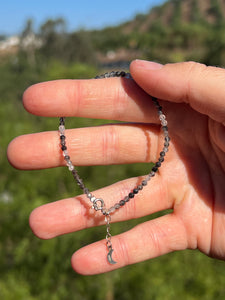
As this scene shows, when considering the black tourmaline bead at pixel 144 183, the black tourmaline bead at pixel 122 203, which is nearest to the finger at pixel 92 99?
the black tourmaline bead at pixel 144 183

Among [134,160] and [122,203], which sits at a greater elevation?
[134,160]

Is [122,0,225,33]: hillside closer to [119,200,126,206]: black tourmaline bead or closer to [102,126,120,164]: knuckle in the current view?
[102,126,120,164]: knuckle

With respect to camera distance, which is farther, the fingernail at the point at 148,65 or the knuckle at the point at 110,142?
the knuckle at the point at 110,142

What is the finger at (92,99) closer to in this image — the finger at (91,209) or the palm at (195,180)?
the palm at (195,180)

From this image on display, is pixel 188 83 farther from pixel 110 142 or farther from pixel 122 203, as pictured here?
pixel 122 203

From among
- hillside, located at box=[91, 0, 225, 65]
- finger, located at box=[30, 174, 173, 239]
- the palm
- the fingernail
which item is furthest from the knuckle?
Result: hillside, located at box=[91, 0, 225, 65]

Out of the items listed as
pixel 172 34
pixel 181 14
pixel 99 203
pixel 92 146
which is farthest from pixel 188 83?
pixel 181 14

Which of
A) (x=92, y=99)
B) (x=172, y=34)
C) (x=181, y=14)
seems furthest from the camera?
(x=181, y=14)
